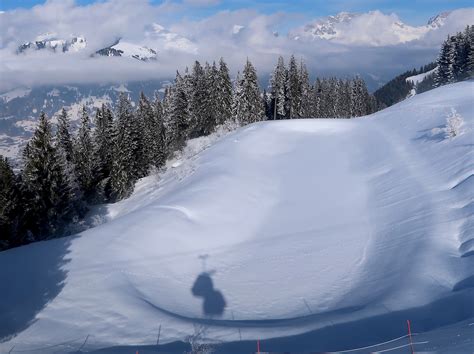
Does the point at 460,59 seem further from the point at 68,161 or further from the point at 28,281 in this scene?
the point at 28,281

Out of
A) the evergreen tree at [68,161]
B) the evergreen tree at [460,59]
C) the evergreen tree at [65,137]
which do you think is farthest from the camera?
the evergreen tree at [460,59]

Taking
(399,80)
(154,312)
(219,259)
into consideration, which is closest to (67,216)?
(219,259)

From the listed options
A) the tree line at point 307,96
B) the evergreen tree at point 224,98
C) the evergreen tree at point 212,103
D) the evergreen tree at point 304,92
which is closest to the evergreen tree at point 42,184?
the evergreen tree at point 212,103

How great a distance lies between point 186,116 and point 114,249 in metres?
43.6

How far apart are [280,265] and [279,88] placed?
55.8m

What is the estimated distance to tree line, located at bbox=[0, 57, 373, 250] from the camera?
33.8 metres

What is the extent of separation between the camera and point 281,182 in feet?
103

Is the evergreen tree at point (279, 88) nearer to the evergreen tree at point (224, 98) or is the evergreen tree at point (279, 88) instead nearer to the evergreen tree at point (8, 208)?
the evergreen tree at point (224, 98)

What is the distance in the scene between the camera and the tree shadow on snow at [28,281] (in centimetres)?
1641

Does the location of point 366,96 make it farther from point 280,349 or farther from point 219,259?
point 280,349

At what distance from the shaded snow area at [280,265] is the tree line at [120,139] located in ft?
34.6

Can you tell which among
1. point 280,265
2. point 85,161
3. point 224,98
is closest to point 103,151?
point 85,161

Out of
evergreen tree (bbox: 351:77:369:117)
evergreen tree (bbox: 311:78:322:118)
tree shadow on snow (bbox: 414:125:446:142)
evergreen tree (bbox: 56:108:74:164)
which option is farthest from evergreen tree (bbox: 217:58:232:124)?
evergreen tree (bbox: 351:77:369:117)

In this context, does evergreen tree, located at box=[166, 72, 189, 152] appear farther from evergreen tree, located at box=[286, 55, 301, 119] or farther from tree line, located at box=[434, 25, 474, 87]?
tree line, located at box=[434, 25, 474, 87]
